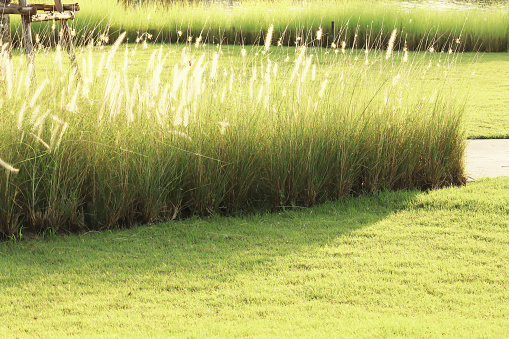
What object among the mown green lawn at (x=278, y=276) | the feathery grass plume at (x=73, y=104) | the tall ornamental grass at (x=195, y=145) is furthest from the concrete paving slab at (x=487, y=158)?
the feathery grass plume at (x=73, y=104)

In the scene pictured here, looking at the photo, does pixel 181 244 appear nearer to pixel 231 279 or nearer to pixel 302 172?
pixel 231 279

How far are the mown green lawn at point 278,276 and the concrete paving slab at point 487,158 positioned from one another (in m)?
0.91

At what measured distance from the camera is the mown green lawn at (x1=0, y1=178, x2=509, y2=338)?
2.82 m

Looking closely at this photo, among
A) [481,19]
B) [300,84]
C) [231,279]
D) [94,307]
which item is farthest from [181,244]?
[481,19]

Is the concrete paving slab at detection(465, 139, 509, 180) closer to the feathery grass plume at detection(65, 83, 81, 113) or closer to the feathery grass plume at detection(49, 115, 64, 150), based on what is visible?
the feathery grass plume at detection(65, 83, 81, 113)

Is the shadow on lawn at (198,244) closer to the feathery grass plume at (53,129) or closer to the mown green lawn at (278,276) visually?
the mown green lawn at (278,276)

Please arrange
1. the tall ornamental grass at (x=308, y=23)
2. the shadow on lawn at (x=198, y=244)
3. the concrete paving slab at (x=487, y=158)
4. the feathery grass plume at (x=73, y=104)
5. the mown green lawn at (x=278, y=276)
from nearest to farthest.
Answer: the mown green lawn at (x=278, y=276) < the shadow on lawn at (x=198, y=244) < the feathery grass plume at (x=73, y=104) < the concrete paving slab at (x=487, y=158) < the tall ornamental grass at (x=308, y=23)

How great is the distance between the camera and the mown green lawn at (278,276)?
2824 mm

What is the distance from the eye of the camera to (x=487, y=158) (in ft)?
19.5

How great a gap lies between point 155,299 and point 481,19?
1477 centimetres

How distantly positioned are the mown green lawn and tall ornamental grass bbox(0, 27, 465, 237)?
21 centimetres

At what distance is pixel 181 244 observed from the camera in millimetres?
3891

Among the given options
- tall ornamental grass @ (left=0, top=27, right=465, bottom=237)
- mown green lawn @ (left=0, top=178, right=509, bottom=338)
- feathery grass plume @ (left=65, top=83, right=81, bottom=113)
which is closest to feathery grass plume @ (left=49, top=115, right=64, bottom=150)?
tall ornamental grass @ (left=0, top=27, right=465, bottom=237)

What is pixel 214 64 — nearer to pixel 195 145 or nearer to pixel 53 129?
pixel 195 145
